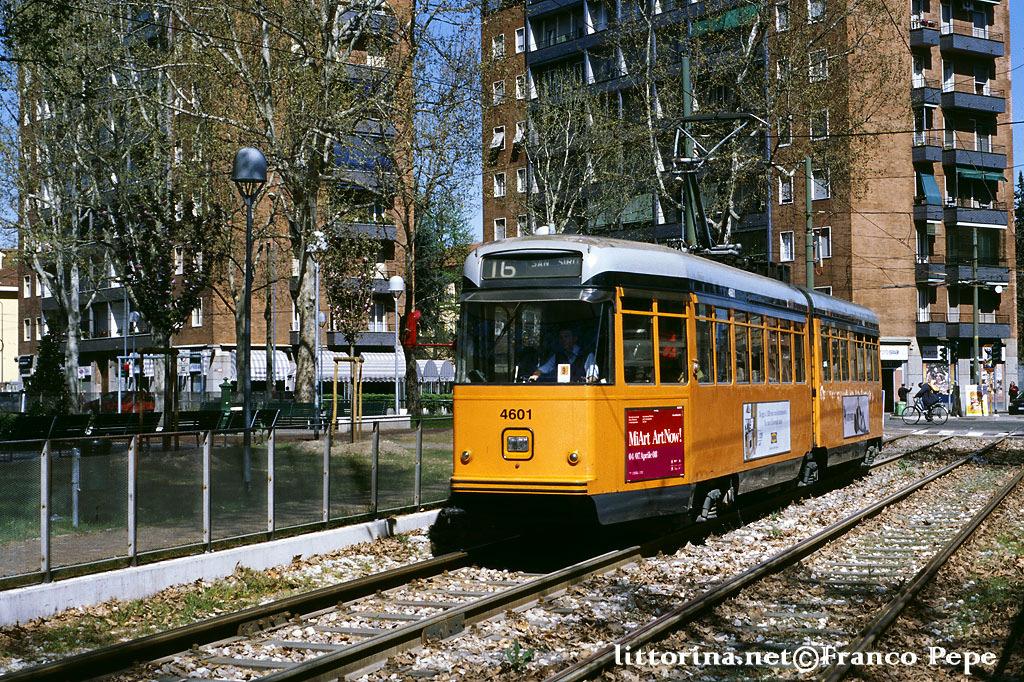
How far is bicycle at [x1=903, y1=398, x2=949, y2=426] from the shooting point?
148 feet

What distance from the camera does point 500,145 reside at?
66.1m

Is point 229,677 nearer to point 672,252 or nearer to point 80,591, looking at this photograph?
point 80,591

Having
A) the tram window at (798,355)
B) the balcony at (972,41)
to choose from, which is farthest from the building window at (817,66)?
the balcony at (972,41)

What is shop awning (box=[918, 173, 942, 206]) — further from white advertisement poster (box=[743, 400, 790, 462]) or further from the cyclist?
white advertisement poster (box=[743, 400, 790, 462])

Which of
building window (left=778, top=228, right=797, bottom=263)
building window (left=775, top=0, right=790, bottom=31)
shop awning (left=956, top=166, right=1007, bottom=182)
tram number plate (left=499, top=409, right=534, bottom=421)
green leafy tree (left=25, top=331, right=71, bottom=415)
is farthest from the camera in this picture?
shop awning (left=956, top=166, right=1007, bottom=182)

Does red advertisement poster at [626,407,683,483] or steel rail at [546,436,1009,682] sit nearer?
steel rail at [546,436,1009,682]

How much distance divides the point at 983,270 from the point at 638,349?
54.8m

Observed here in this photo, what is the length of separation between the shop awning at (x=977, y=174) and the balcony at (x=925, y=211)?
8.75 ft

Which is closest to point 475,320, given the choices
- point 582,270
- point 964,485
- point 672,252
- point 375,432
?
point 582,270

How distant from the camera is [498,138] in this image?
217 ft

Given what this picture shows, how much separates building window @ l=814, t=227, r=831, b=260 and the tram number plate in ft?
158

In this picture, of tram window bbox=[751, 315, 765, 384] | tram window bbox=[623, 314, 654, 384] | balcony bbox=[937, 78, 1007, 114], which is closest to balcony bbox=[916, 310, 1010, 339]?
balcony bbox=[937, 78, 1007, 114]

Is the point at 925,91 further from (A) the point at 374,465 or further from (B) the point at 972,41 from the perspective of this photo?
(A) the point at 374,465

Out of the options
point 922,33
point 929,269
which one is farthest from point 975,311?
point 922,33
